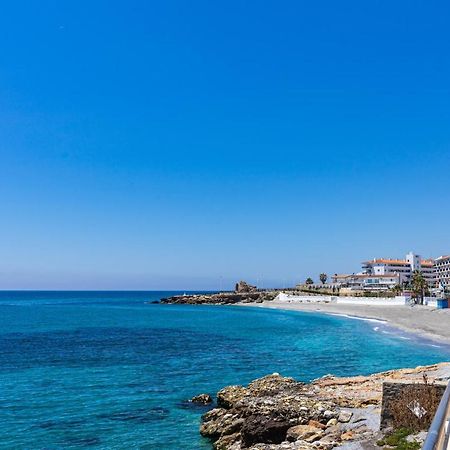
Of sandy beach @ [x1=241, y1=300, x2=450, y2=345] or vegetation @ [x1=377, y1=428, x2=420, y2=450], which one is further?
sandy beach @ [x1=241, y1=300, x2=450, y2=345]

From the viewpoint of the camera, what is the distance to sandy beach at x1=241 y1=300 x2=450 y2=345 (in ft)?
220

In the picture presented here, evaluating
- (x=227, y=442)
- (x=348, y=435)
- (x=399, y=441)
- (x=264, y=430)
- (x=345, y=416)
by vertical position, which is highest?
(x=399, y=441)

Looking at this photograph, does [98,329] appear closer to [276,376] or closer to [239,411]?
[276,376]

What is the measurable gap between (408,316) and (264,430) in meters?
79.8

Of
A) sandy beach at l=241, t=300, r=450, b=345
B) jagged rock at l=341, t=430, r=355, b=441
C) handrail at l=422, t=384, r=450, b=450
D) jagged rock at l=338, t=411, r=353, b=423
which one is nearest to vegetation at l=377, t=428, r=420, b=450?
jagged rock at l=341, t=430, r=355, b=441

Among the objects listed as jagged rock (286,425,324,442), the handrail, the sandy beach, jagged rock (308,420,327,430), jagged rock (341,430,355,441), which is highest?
the handrail

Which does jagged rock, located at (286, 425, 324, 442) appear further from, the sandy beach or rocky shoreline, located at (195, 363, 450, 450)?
the sandy beach

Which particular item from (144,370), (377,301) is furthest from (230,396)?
(377,301)

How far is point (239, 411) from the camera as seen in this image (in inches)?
908

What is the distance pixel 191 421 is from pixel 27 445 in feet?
26.5

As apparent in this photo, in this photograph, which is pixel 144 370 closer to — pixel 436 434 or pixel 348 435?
pixel 348 435

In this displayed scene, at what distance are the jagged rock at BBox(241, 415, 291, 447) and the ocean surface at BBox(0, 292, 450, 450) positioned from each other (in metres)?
2.86

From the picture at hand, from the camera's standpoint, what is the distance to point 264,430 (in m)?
20.2

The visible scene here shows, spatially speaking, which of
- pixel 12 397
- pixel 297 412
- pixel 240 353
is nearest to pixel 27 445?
pixel 12 397
